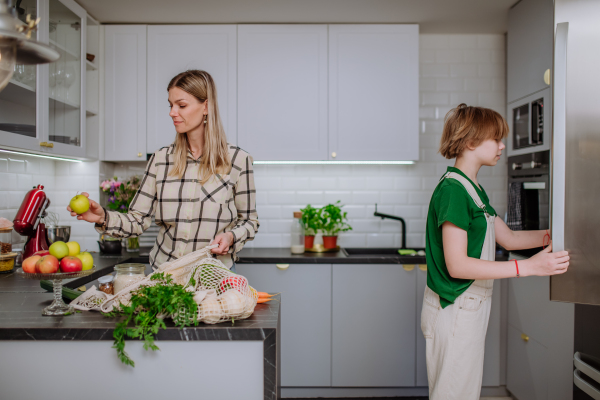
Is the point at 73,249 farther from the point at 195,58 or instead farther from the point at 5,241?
the point at 195,58

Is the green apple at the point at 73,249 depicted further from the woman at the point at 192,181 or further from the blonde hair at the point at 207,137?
the blonde hair at the point at 207,137

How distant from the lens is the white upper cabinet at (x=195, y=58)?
287cm

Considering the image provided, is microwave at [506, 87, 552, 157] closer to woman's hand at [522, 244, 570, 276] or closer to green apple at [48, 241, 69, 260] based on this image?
woman's hand at [522, 244, 570, 276]

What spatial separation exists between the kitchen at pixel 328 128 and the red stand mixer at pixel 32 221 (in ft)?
0.79

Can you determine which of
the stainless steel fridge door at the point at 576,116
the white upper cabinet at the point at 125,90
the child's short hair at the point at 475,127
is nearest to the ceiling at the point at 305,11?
the white upper cabinet at the point at 125,90

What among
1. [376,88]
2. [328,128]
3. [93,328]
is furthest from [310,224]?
[93,328]

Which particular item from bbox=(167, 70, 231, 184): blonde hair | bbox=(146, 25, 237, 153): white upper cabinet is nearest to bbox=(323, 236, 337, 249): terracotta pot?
bbox=(146, 25, 237, 153): white upper cabinet

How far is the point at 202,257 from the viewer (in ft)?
4.46

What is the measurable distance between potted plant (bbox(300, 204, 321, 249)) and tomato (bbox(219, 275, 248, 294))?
64.9 inches

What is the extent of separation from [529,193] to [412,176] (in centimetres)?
86

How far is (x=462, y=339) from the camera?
150 centimetres

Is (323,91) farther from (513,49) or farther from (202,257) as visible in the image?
(202,257)

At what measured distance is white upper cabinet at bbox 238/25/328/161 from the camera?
2869mm

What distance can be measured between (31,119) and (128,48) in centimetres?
93
